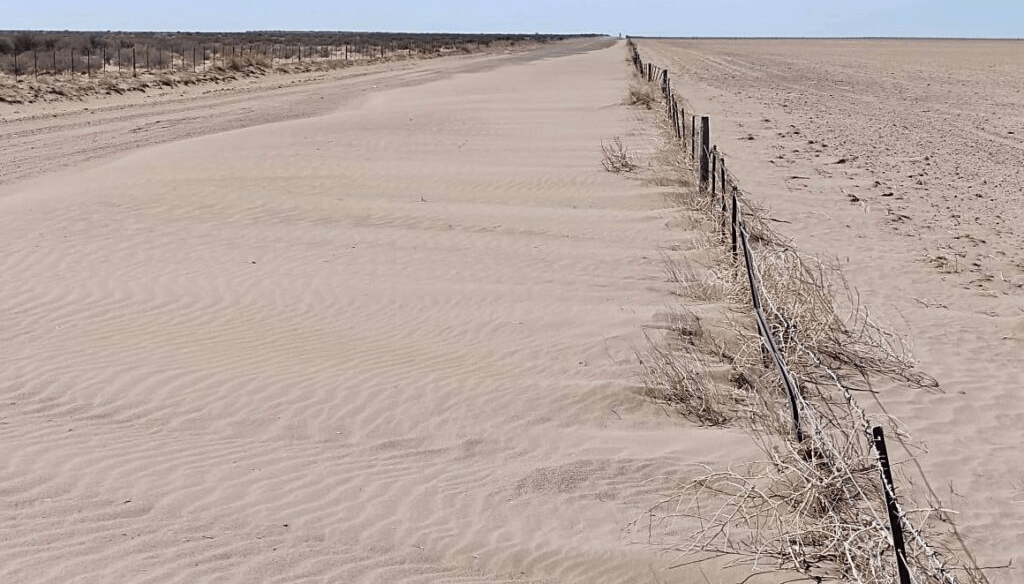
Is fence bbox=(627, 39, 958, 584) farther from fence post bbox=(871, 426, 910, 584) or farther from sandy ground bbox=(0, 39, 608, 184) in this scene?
sandy ground bbox=(0, 39, 608, 184)

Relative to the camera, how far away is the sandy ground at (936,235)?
6285 mm

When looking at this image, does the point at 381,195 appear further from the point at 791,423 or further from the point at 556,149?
the point at 791,423

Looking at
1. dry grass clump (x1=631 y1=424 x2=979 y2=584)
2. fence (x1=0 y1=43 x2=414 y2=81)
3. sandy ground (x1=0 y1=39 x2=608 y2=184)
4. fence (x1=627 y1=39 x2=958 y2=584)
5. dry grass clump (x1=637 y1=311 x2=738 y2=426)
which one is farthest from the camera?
fence (x1=0 y1=43 x2=414 y2=81)

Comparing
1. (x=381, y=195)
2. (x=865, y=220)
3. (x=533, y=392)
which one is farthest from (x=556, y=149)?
(x=533, y=392)

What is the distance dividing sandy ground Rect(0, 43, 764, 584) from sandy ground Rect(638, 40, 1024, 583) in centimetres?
140

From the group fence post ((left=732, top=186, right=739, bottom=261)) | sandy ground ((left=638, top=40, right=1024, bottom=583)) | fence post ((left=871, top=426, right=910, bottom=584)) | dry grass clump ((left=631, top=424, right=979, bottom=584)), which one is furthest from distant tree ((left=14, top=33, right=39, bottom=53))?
fence post ((left=871, top=426, right=910, bottom=584))

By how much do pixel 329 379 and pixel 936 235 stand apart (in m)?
7.74

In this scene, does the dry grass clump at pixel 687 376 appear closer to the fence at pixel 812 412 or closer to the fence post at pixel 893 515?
the fence at pixel 812 412

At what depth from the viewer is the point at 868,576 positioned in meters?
4.63

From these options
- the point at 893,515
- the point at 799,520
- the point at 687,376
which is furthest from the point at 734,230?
the point at 893,515

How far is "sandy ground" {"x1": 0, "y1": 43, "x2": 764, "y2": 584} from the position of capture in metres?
5.21

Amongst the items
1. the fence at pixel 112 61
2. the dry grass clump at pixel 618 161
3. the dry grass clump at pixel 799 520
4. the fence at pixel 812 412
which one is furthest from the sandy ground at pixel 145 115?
the dry grass clump at pixel 799 520

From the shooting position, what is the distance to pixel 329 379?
24.9ft

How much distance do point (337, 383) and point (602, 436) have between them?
1.91 metres
